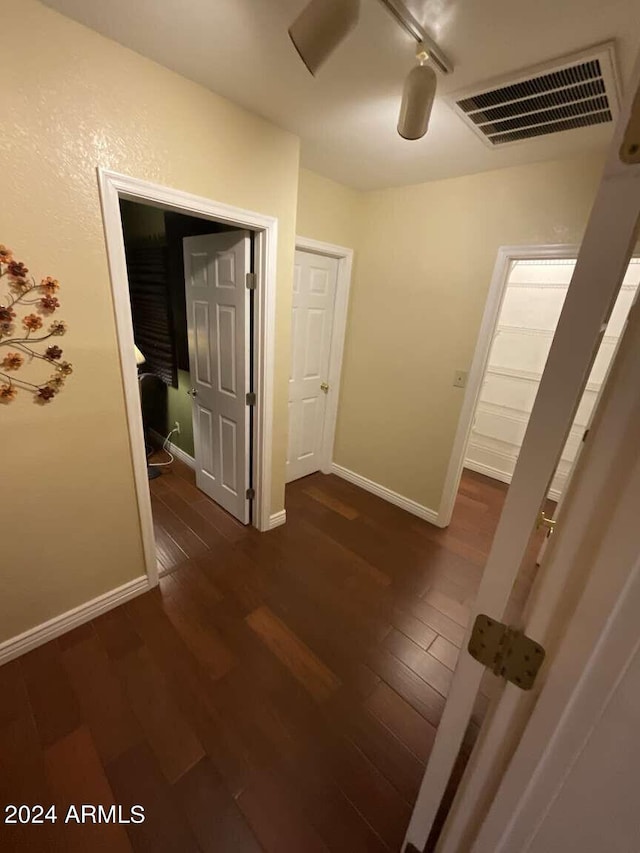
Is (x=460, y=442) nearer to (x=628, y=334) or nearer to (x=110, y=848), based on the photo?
(x=628, y=334)

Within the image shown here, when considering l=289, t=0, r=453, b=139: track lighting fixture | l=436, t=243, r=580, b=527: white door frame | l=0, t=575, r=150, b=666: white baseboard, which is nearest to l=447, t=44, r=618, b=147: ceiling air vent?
l=289, t=0, r=453, b=139: track lighting fixture

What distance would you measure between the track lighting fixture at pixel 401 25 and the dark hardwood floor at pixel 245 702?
213cm

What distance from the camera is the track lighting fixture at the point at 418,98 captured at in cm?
104

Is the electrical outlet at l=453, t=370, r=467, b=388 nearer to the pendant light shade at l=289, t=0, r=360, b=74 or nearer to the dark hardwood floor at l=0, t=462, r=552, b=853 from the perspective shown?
the dark hardwood floor at l=0, t=462, r=552, b=853

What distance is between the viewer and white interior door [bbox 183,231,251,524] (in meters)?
2.03

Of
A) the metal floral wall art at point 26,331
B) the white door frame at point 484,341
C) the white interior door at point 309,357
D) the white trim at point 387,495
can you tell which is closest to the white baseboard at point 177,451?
the white interior door at point 309,357

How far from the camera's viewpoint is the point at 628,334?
44cm

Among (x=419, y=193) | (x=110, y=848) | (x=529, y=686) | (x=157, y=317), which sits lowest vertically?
(x=110, y=848)

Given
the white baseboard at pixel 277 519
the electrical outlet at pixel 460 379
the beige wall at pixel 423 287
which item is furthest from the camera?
the white baseboard at pixel 277 519

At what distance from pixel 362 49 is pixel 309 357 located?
1.87 metres

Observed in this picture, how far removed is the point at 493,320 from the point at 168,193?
1.92 m

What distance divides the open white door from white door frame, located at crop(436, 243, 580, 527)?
6.00 feet

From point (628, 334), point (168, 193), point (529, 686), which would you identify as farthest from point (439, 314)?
point (529, 686)

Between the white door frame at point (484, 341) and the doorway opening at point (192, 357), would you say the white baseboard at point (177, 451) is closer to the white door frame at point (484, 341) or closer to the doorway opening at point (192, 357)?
the doorway opening at point (192, 357)
